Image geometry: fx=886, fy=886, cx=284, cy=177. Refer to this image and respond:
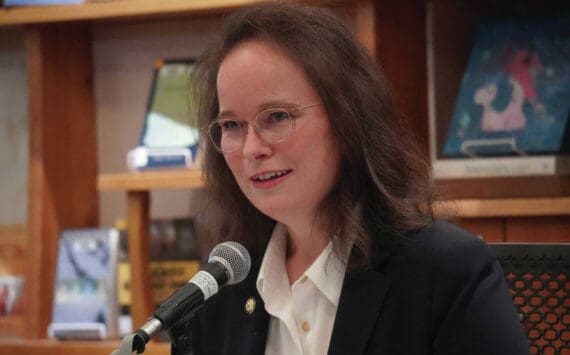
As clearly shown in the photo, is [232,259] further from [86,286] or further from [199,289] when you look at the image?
[86,286]

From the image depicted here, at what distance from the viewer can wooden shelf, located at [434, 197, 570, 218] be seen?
1953 millimetres

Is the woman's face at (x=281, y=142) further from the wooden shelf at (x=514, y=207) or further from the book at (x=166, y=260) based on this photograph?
the book at (x=166, y=260)

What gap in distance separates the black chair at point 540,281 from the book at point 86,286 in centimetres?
131

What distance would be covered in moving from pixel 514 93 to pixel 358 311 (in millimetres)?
964

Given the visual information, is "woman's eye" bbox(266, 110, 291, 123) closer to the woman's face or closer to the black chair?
the woman's face

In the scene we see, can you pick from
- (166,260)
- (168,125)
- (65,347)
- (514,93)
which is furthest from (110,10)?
(514,93)

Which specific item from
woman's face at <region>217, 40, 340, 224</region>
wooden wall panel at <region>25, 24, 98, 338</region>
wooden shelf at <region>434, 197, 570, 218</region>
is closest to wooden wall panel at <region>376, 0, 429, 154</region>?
wooden shelf at <region>434, 197, 570, 218</region>

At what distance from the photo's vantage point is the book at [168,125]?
2340 millimetres

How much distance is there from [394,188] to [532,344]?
0.33m

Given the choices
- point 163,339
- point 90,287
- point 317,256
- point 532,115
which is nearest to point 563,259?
point 317,256

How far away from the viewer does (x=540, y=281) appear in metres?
1.36

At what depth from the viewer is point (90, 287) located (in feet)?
8.04

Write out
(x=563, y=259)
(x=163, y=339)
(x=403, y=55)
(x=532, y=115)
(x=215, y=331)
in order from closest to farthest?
(x=563, y=259) < (x=215, y=331) < (x=532, y=115) < (x=403, y=55) < (x=163, y=339)

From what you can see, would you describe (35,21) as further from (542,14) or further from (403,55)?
(542,14)
